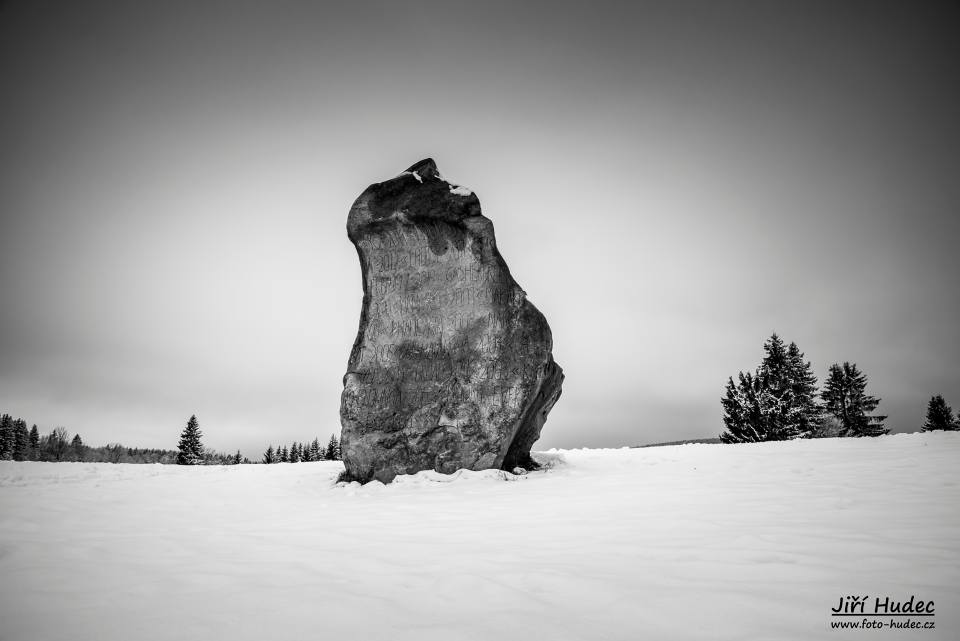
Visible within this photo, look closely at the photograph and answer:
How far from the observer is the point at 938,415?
3556 cm

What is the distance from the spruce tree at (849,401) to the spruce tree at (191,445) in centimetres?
5145

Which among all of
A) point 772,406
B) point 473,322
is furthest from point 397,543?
point 772,406

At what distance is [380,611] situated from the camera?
7.86ft

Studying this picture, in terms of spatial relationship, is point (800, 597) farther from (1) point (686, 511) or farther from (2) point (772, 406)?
(2) point (772, 406)

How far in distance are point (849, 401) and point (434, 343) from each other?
1448 inches

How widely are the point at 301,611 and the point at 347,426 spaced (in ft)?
21.9

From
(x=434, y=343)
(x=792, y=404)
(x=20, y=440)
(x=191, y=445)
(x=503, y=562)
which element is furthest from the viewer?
(x=20, y=440)

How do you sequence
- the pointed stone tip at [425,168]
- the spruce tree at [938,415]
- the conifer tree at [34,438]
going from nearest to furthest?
the pointed stone tip at [425,168] → the spruce tree at [938,415] → the conifer tree at [34,438]

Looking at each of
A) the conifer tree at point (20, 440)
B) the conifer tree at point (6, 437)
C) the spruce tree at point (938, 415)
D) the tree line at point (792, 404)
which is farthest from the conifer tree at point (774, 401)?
the conifer tree at point (20, 440)

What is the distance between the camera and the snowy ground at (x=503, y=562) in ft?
7.25

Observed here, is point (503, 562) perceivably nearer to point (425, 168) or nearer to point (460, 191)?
point (460, 191)

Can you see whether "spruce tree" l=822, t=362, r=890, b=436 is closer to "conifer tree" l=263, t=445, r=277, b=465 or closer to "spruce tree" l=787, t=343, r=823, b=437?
"spruce tree" l=787, t=343, r=823, b=437

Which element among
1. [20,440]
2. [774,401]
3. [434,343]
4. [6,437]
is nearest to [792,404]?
[774,401]

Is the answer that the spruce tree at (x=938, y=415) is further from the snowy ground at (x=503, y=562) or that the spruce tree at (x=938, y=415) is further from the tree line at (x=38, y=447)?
the tree line at (x=38, y=447)
